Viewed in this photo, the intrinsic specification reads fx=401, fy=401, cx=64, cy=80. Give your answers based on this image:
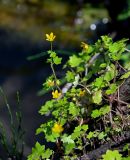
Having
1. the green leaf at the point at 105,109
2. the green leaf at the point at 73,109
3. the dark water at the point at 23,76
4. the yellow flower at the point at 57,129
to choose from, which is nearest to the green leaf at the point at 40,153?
the yellow flower at the point at 57,129

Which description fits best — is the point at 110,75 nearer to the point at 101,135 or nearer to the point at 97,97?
the point at 97,97

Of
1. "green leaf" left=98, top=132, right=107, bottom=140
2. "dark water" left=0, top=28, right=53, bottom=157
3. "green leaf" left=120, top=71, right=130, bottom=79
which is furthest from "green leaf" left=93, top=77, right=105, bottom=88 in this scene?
"dark water" left=0, top=28, right=53, bottom=157

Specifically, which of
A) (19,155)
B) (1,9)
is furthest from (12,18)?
(19,155)

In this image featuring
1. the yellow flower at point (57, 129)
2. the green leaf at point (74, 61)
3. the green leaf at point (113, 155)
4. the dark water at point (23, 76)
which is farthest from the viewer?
the dark water at point (23, 76)

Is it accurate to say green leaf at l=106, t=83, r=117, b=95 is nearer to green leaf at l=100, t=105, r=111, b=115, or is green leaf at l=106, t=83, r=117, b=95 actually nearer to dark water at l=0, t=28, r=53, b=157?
green leaf at l=100, t=105, r=111, b=115

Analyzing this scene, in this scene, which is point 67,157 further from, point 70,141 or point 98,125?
point 98,125

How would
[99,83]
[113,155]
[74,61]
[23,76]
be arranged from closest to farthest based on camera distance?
[113,155], [99,83], [74,61], [23,76]

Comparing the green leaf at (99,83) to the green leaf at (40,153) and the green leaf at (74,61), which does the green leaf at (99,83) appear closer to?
the green leaf at (74,61)

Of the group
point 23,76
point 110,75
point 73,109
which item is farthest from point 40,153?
point 23,76

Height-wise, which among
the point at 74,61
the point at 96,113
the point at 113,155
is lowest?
the point at 113,155

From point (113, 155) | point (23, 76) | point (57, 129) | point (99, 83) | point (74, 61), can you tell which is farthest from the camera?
point (23, 76)
